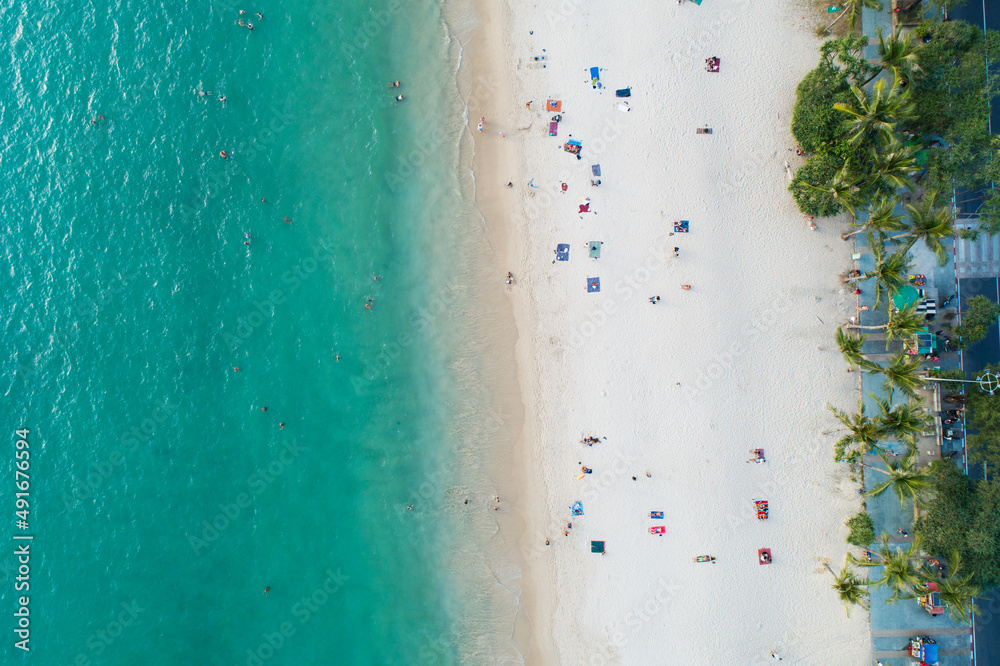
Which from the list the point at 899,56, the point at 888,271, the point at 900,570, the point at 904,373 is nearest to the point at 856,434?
the point at 904,373

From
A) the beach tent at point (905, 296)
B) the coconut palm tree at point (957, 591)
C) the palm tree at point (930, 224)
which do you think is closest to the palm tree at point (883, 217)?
the palm tree at point (930, 224)

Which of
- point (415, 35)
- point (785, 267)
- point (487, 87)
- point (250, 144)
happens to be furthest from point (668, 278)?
point (250, 144)

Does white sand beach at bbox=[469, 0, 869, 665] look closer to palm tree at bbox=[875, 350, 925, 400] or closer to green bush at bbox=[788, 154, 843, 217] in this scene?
green bush at bbox=[788, 154, 843, 217]

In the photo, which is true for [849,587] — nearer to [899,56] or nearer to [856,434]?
[856,434]

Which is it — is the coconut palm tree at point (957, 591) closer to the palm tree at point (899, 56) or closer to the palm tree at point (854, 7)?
the palm tree at point (899, 56)

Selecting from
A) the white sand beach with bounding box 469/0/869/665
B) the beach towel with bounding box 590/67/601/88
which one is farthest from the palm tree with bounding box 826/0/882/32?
the beach towel with bounding box 590/67/601/88

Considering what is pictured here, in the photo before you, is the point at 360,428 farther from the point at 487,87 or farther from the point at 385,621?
the point at 487,87
